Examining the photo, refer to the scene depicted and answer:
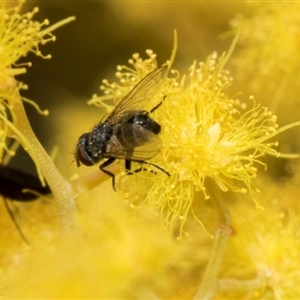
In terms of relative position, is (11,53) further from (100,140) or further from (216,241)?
(216,241)

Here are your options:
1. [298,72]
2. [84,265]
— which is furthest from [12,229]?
[298,72]

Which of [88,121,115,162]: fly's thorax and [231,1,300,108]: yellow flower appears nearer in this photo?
[88,121,115,162]: fly's thorax

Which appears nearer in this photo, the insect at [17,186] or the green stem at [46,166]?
the green stem at [46,166]

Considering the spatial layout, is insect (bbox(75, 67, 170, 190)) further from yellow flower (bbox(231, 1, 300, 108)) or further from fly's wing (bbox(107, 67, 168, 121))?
yellow flower (bbox(231, 1, 300, 108))

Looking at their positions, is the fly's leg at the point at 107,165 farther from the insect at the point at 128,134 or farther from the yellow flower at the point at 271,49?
the yellow flower at the point at 271,49

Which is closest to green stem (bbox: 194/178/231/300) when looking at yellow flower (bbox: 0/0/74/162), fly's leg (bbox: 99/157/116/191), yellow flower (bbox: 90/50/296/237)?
yellow flower (bbox: 90/50/296/237)

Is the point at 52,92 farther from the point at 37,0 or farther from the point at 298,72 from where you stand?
the point at 298,72

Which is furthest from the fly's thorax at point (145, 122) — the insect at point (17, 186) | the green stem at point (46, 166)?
the insect at point (17, 186)

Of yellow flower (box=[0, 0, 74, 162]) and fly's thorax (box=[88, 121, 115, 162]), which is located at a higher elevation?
yellow flower (box=[0, 0, 74, 162])
